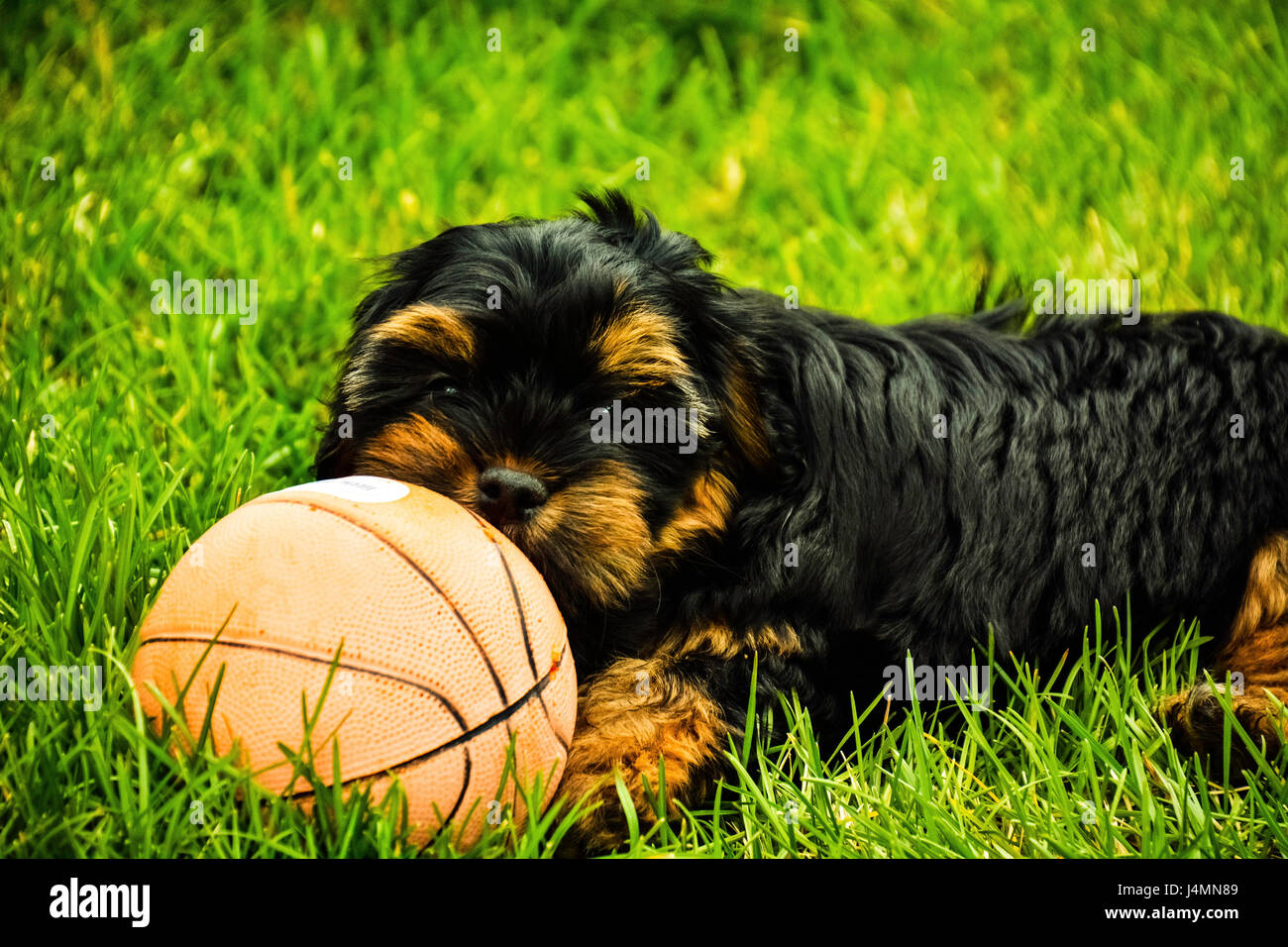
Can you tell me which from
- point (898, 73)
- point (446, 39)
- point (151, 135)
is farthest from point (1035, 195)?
point (151, 135)

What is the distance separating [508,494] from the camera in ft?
10.1

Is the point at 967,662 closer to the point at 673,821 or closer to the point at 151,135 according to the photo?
the point at 673,821

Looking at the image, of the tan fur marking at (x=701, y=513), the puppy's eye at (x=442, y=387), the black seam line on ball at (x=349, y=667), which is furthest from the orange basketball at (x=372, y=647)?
the tan fur marking at (x=701, y=513)

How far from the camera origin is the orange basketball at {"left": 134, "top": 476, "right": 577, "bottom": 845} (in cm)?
271

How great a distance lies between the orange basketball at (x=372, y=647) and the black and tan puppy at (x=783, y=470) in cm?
27

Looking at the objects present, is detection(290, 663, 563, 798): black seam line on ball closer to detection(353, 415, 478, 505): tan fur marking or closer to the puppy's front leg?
the puppy's front leg

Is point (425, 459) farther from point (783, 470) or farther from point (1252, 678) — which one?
point (1252, 678)

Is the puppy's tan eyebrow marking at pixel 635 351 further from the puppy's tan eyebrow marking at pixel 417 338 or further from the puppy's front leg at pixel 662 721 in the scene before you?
the puppy's front leg at pixel 662 721

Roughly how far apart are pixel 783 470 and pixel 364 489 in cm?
119

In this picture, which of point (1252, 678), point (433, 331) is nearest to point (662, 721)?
point (433, 331)

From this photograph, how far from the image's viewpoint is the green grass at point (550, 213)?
308cm

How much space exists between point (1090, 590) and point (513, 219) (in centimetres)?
206

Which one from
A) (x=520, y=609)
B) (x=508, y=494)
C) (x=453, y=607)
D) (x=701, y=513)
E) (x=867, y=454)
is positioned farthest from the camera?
(x=867, y=454)

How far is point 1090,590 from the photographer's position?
3.65m
